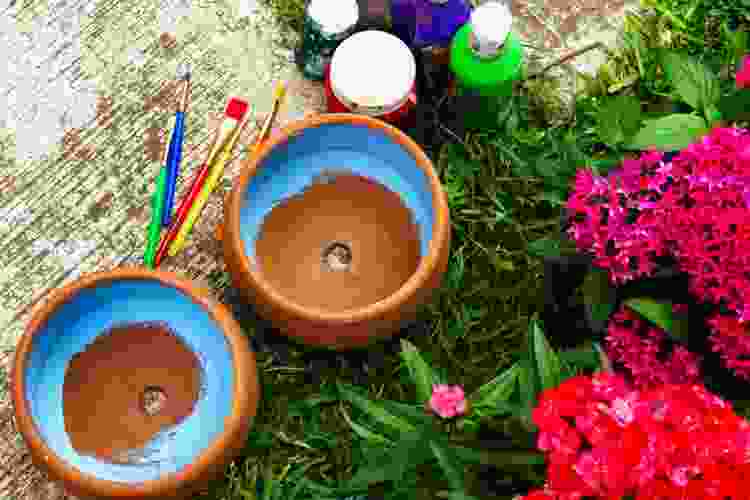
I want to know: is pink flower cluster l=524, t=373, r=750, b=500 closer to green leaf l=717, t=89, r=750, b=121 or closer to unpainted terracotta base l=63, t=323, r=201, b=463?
green leaf l=717, t=89, r=750, b=121

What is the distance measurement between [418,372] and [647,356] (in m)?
0.41

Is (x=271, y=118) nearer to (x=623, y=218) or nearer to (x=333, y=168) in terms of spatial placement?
(x=333, y=168)

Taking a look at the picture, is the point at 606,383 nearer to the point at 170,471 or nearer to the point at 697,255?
the point at 697,255

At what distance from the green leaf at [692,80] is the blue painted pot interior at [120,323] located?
0.93 m

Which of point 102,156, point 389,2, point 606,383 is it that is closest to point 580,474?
point 606,383

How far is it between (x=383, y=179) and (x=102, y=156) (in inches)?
25.3

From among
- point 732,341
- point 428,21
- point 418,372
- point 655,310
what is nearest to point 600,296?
point 655,310

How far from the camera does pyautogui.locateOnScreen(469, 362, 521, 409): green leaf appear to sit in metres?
1.67

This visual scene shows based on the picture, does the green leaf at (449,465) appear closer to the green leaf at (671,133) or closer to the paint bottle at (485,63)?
the green leaf at (671,133)

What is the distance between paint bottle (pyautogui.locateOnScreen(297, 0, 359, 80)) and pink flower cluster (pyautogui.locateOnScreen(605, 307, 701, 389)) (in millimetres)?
852

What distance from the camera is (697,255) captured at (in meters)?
1.33

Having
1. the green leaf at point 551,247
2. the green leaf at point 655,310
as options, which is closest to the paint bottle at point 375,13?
the green leaf at point 551,247

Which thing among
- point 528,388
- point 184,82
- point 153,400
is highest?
point 184,82

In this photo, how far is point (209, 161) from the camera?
6.74 feet
